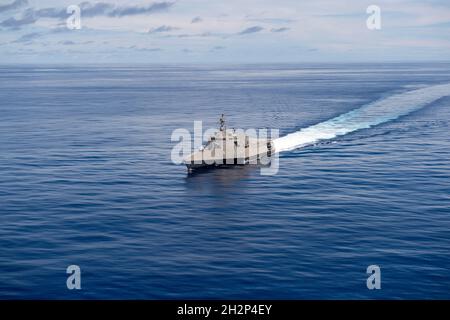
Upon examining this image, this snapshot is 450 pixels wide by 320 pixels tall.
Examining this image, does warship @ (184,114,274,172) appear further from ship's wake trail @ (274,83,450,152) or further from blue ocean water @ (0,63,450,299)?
ship's wake trail @ (274,83,450,152)

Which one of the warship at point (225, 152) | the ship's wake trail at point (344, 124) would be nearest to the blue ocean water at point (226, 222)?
the warship at point (225, 152)

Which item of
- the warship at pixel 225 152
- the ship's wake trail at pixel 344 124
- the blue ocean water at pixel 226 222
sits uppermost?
the ship's wake trail at pixel 344 124

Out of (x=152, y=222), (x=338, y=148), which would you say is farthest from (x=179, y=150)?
(x=152, y=222)

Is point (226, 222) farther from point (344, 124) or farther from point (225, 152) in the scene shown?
point (344, 124)

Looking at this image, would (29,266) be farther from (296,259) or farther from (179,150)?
(179,150)

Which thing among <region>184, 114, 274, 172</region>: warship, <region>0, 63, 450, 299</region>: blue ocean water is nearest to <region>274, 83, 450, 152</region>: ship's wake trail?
<region>0, 63, 450, 299</region>: blue ocean water

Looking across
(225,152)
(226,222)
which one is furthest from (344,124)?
(226,222)

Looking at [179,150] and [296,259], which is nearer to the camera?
[296,259]

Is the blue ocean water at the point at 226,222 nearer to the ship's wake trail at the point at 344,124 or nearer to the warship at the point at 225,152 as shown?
the warship at the point at 225,152
